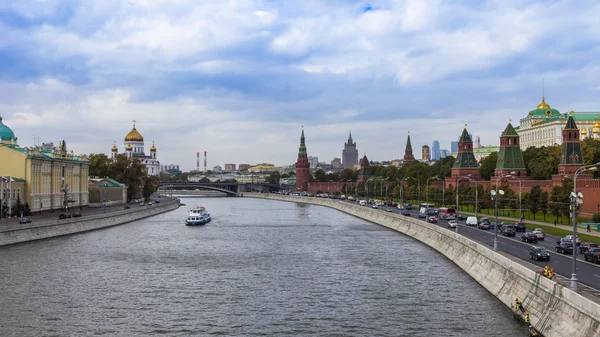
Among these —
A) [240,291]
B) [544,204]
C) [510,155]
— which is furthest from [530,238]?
[510,155]

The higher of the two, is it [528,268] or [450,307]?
[528,268]

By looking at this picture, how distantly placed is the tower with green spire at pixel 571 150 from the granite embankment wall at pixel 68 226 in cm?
6147

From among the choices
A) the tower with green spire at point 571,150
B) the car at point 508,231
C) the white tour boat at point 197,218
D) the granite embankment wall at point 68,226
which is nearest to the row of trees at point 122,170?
the granite embankment wall at point 68,226

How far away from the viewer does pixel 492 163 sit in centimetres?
14425

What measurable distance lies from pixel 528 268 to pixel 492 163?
116 meters

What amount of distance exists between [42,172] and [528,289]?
7075 cm

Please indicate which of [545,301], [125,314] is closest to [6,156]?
[125,314]

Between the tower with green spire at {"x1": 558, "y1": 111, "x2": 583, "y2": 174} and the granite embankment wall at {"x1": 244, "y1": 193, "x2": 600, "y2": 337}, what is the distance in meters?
41.0

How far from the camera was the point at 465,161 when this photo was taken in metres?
132

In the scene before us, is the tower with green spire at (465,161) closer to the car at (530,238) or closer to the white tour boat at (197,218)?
the white tour boat at (197,218)

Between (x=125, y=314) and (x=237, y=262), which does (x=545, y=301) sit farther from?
(x=237, y=262)

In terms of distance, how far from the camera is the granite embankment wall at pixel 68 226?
59.2 meters

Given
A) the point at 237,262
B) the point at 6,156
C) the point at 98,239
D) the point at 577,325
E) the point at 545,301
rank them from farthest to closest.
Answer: the point at 6,156 → the point at 98,239 → the point at 237,262 → the point at 545,301 → the point at 577,325

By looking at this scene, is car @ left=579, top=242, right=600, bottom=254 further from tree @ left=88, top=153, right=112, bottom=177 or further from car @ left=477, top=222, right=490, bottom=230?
tree @ left=88, top=153, right=112, bottom=177
